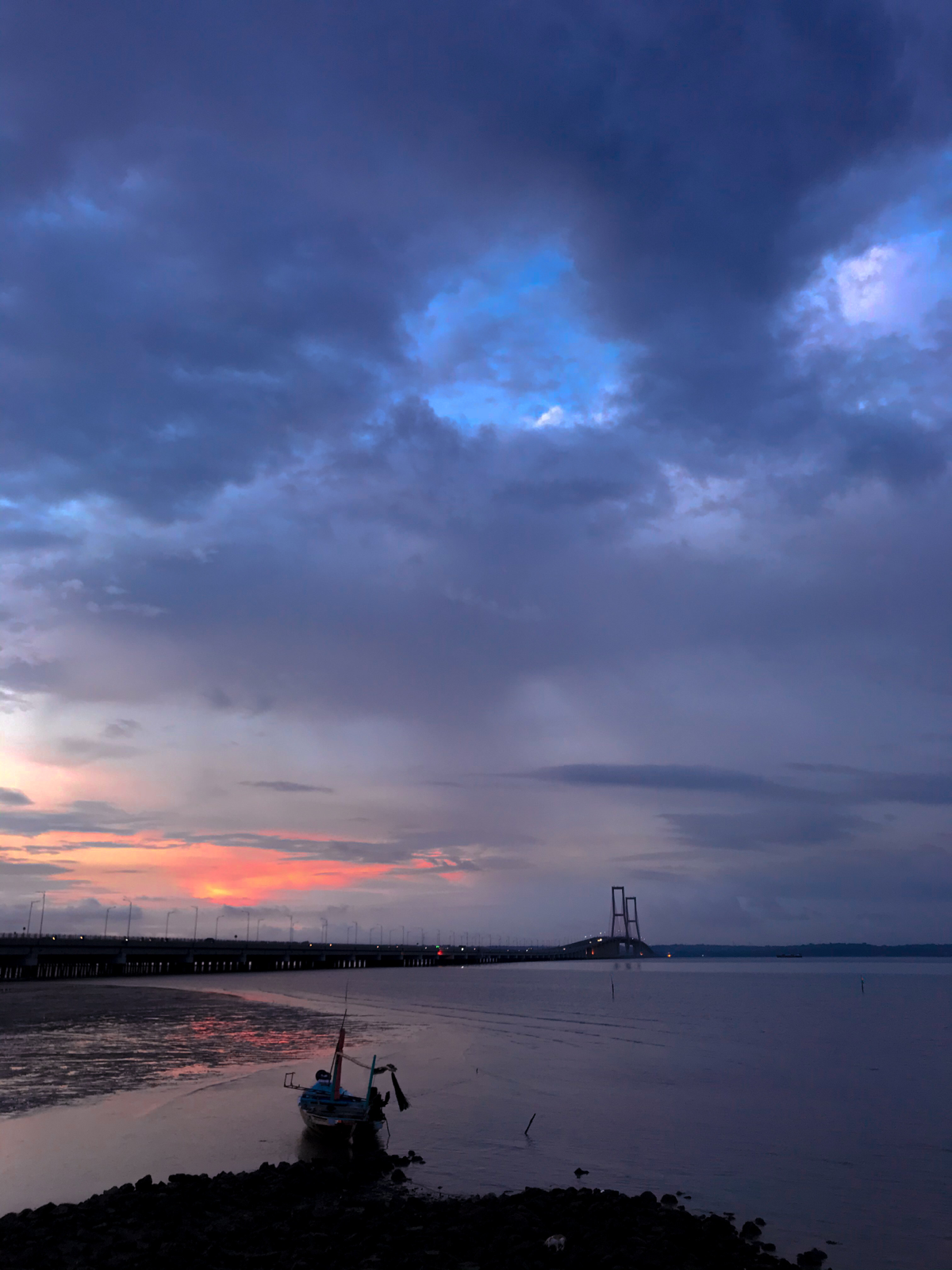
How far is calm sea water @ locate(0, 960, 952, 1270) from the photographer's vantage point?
2825cm

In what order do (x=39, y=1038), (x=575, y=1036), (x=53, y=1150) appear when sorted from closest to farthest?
(x=53, y=1150)
(x=39, y=1038)
(x=575, y=1036)

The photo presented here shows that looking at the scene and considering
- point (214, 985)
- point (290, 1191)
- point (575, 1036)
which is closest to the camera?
point (290, 1191)

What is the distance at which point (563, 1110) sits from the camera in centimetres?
4162

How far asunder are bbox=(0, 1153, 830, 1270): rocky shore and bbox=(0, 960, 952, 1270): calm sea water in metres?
2.54

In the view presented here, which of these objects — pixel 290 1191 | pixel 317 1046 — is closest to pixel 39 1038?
pixel 317 1046

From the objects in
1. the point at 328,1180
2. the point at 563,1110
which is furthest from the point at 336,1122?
the point at 563,1110

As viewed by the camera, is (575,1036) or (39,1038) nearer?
(39,1038)

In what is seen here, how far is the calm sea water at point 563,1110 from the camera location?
28250 millimetres

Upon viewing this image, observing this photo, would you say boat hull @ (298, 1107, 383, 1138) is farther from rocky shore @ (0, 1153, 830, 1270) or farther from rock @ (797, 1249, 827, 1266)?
rock @ (797, 1249, 827, 1266)

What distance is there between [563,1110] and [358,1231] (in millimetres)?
21719

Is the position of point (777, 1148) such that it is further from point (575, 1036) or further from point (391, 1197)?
point (575, 1036)

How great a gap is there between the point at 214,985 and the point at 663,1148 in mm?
121599

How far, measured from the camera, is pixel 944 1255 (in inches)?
927

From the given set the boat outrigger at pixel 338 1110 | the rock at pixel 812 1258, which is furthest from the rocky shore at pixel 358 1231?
the boat outrigger at pixel 338 1110
